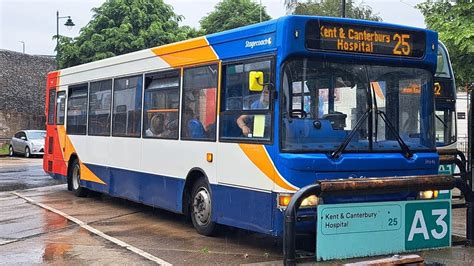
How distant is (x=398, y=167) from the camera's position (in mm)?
7672

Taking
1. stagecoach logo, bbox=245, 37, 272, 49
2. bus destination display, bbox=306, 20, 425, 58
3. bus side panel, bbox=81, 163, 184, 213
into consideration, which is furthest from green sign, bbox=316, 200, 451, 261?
bus side panel, bbox=81, 163, 184, 213

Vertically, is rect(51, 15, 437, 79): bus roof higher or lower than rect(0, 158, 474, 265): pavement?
higher

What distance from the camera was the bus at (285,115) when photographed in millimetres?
7281

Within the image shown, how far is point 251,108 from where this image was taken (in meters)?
7.85

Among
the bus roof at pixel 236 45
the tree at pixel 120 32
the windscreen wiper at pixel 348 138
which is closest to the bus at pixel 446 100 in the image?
the bus roof at pixel 236 45

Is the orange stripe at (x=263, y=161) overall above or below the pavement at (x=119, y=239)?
above

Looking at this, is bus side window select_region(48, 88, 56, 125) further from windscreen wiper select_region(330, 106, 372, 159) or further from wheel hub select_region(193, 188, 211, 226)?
windscreen wiper select_region(330, 106, 372, 159)

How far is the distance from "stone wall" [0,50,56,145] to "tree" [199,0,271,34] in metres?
13.0

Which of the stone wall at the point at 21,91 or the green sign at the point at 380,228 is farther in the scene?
the stone wall at the point at 21,91

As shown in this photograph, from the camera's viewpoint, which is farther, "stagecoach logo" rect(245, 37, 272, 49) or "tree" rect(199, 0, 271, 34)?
"tree" rect(199, 0, 271, 34)

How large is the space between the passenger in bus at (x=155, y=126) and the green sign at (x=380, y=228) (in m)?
4.29

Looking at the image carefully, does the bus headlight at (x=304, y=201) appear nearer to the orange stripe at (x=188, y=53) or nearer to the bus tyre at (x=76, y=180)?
the orange stripe at (x=188, y=53)

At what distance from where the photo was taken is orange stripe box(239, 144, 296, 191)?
7204 millimetres

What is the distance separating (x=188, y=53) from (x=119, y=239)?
9.90 feet
